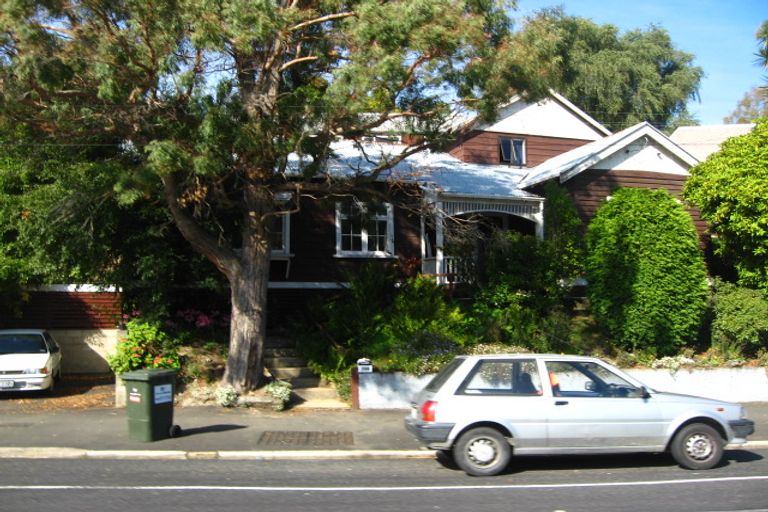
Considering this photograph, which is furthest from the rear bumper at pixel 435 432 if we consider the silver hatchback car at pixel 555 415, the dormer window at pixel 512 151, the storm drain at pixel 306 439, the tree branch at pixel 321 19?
the dormer window at pixel 512 151

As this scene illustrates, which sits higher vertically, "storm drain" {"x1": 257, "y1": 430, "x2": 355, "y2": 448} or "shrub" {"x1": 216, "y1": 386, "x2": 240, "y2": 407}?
"shrub" {"x1": 216, "y1": 386, "x2": 240, "y2": 407}

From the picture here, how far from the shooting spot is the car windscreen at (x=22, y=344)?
1480 cm

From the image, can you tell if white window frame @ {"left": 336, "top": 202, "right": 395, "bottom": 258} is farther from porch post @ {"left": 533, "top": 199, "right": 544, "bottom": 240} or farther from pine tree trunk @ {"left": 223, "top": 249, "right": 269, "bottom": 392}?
pine tree trunk @ {"left": 223, "top": 249, "right": 269, "bottom": 392}

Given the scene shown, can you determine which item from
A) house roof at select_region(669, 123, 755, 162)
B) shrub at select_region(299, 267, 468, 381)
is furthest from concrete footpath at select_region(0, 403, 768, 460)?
house roof at select_region(669, 123, 755, 162)

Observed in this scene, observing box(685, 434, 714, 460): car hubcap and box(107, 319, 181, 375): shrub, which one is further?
box(107, 319, 181, 375): shrub

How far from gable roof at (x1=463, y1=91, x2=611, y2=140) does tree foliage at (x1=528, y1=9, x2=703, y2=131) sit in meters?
14.4

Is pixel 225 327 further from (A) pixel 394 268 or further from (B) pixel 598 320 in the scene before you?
(B) pixel 598 320

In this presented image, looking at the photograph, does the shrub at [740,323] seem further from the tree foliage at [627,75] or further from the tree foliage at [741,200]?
the tree foliage at [627,75]

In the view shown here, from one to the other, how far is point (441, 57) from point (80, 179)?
7.48 meters

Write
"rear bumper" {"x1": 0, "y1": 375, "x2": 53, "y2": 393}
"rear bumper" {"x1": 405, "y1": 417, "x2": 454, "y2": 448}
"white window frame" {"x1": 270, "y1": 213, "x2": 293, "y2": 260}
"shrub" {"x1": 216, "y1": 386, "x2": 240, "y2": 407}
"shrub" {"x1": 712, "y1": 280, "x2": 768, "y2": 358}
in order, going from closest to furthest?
1. "rear bumper" {"x1": 405, "y1": 417, "x2": 454, "y2": 448}
2. "shrub" {"x1": 216, "y1": 386, "x2": 240, "y2": 407}
3. "rear bumper" {"x1": 0, "y1": 375, "x2": 53, "y2": 393}
4. "shrub" {"x1": 712, "y1": 280, "x2": 768, "y2": 358}
5. "white window frame" {"x1": 270, "y1": 213, "x2": 293, "y2": 260}

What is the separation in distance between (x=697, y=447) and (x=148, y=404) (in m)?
7.55

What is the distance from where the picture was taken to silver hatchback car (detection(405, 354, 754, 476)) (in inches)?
342

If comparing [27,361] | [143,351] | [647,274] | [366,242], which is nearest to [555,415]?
[647,274]

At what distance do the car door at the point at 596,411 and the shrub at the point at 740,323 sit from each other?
7894 mm
